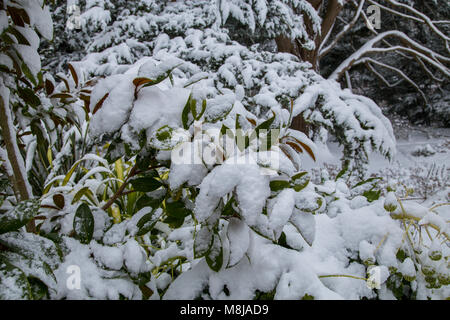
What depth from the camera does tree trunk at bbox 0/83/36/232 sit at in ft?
1.75

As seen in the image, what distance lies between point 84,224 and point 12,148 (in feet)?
0.69

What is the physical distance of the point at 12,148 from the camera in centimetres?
54

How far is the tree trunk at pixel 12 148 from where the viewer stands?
53 centimetres

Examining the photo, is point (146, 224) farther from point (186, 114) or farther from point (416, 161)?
point (416, 161)

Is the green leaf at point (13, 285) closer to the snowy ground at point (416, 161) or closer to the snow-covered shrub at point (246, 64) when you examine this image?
the snow-covered shrub at point (246, 64)

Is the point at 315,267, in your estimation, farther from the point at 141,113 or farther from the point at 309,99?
the point at 309,99

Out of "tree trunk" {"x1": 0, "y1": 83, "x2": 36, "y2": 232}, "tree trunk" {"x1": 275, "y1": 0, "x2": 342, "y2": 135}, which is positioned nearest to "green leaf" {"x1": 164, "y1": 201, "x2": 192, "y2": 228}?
"tree trunk" {"x1": 0, "y1": 83, "x2": 36, "y2": 232}

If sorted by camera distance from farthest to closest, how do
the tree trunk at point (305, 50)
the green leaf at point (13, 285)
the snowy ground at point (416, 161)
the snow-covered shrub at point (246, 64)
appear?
the tree trunk at point (305, 50) < the snowy ground at point (416, 161) < the snow-covered shrub at point (246, 64) < the green leaf at point (13, 285)

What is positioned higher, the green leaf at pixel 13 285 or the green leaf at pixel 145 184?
the green leaf at pixel 145 184

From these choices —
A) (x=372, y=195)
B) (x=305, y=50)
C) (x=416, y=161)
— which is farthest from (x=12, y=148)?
(x=416, y=161)

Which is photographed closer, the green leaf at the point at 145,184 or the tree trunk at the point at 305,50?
the green leaf at the point at 145,184

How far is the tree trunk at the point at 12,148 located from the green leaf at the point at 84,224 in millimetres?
157

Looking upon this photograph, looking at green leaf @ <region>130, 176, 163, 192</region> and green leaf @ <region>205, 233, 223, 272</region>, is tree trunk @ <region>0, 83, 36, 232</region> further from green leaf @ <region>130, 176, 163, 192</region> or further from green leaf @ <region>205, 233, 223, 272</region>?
green leaf @ <region>205, 233, 223, 272</region>

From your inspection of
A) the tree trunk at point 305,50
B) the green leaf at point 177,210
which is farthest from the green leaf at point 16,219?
the tree trunk at point 305,50
